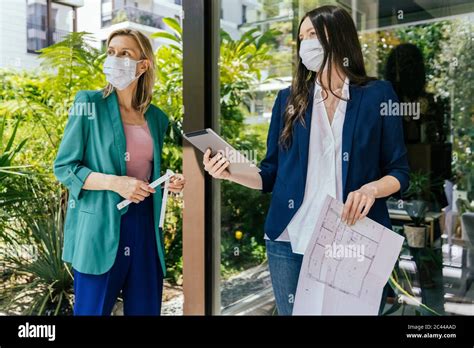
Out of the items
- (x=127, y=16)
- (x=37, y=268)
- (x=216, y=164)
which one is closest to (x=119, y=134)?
(x=216, y=164)

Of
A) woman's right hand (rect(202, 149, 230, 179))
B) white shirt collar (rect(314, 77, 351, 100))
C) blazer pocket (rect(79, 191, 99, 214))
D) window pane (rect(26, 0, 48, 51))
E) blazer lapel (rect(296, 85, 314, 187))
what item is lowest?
blazer pocket (rect(79, 191, 99, 214))

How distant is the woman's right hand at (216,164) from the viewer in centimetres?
211

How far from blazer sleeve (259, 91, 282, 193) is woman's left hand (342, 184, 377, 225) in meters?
0.38

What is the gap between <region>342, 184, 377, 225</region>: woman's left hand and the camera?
1.97m

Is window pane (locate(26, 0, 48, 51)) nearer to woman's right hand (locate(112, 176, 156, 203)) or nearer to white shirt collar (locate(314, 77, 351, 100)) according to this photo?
woman's right hand (locate(112, 176, 156, 203))

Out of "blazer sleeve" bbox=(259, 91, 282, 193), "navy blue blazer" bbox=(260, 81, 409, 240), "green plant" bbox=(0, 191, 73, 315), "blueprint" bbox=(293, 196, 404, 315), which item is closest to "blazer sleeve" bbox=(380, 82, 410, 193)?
"navy blue blazer" bbox=(260, 81, 409, 240)

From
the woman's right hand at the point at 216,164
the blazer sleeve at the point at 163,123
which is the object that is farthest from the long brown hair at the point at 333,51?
the blazer sleeve at the point at 163,123

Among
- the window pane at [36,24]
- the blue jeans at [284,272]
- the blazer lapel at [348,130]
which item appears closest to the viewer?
the blazer lapel at [348,130]

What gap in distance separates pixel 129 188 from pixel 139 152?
0.18 m

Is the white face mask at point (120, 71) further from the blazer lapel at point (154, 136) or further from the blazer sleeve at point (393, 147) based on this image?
the blazer sleeve at point (393, 147)

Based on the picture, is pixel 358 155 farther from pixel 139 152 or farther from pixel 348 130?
pixel 139 152

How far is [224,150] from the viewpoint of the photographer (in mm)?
2107

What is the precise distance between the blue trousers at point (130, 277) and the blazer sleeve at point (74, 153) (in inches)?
10.8

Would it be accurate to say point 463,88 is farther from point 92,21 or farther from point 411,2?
point 92,21
